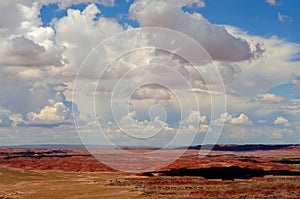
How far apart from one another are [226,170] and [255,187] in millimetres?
54557

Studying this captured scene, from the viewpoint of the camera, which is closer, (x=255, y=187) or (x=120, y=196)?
(x=120, y=196)

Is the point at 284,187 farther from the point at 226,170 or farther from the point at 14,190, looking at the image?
the point at 14,190

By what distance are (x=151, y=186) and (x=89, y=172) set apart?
7315 centimetres

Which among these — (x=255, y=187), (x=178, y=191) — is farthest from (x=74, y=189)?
(x=255, y=187)

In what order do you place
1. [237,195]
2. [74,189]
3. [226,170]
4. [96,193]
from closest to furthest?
[237,195]
[96,193]
[74,189]
[226,170]

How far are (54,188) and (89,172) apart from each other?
68.9 m

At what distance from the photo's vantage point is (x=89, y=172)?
613 feet

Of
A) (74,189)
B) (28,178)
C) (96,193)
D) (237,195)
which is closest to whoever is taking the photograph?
(237,195)

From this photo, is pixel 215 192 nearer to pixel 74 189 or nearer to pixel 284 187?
pixel 284 187

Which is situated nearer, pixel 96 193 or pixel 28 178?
pixel 96 193

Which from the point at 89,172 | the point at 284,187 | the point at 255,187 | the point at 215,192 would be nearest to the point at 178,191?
the point at 215,192

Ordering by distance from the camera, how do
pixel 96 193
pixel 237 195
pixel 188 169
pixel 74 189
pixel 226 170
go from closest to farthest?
pixel 237 195 → pixel 96 193 → pixel 74 189 → pixel 226 170 → pixel 188 169

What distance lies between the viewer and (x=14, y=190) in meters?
114

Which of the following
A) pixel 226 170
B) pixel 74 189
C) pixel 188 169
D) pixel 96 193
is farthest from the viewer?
pixel 188 169
